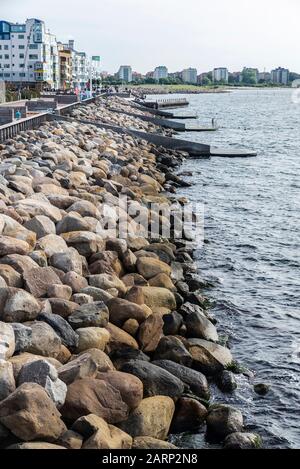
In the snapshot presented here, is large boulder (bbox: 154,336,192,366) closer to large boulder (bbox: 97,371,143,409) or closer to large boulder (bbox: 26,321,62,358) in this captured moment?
large boulder (bbox: 97,371,143,409)

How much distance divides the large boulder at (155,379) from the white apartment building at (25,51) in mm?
96636

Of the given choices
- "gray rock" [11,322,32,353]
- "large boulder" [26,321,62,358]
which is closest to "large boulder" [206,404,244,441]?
"large boulder" [26,321,62,358]

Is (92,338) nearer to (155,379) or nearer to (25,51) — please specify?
(155,379)

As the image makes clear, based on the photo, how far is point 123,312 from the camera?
771 cm

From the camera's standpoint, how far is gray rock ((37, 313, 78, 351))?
6.62m

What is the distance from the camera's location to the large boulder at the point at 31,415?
498 cm

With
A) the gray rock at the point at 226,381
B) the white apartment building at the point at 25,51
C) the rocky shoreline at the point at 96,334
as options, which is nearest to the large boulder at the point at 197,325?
the rocky shoreline at the point at 96,334

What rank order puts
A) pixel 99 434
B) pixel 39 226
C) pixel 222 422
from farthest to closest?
1. pixel 39 226
2. pixel 222 422
3. pixel 99 434

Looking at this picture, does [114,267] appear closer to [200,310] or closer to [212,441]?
[200,310]

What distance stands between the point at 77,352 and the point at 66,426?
1.35 metres

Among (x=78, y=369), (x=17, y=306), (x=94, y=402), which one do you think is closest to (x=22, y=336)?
(x=17, y=306)

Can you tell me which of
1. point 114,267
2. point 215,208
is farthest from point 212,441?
point 215,208

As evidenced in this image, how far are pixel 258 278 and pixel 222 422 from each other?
19.9 ft

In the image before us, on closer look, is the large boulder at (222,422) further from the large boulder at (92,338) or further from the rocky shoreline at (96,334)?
the large boulder at (92,338)
